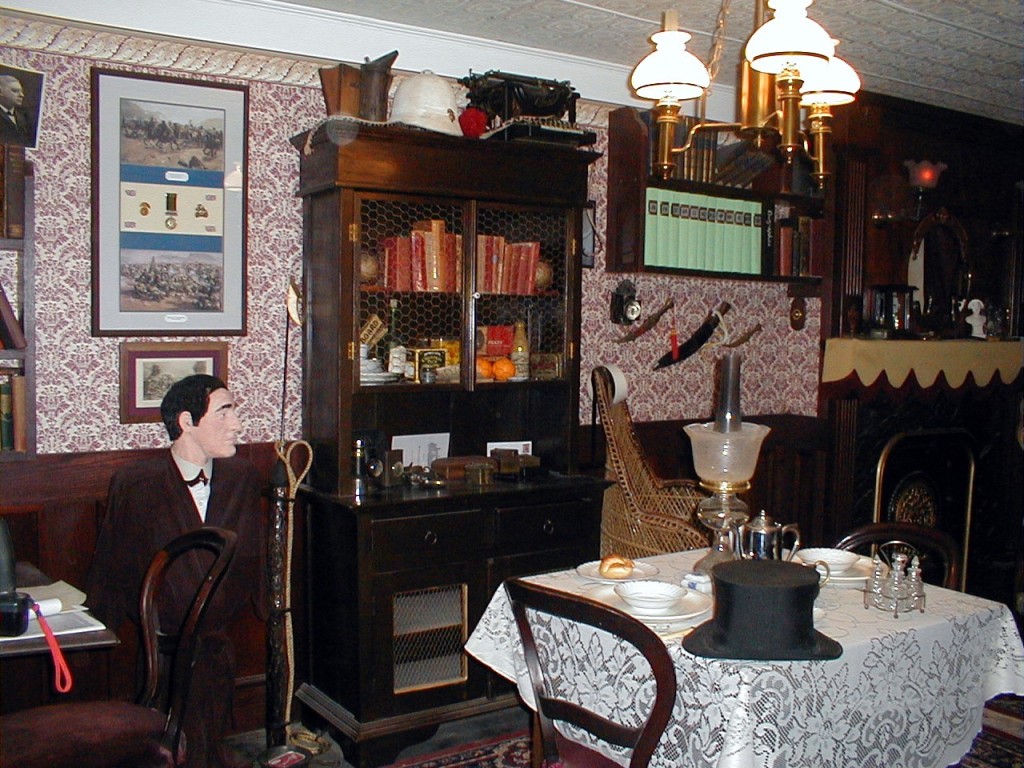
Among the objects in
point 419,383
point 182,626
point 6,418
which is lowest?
point 182,626

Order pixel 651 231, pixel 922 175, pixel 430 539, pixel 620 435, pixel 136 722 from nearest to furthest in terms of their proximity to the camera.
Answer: pixel 136 722, pixel 430 539, pixel 620 435, pixel 651 231, pixel 922 175

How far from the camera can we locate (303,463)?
3.39 metres

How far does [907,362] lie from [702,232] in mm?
1257

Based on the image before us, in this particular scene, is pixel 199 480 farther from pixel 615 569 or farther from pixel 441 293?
pixel 615 569

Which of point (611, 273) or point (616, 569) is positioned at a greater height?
point (611, 273)

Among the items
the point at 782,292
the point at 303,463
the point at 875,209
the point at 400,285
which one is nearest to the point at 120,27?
the point at 400,285

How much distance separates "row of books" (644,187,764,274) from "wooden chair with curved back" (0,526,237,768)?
2.34 metres

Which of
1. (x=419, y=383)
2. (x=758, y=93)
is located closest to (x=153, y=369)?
(x=419, y=383)

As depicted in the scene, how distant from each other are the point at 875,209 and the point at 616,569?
3108 mm

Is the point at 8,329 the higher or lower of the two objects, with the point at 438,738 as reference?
higher

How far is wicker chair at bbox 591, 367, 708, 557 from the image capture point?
3.61 meters

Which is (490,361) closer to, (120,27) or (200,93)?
(200,93)

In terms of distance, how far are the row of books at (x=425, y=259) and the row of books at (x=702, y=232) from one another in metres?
1.00

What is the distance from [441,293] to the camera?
341cm
